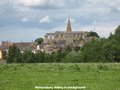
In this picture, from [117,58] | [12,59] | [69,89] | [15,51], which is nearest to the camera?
[69,89]

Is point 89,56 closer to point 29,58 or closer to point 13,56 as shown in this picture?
point 29,58

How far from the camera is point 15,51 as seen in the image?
5037 inches

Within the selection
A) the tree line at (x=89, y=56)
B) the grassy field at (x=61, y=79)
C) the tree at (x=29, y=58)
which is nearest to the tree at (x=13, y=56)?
the tree line at (x=89, y=56)

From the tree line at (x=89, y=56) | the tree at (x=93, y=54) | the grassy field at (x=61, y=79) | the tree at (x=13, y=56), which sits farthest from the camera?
the tree at (x=13, y=56)

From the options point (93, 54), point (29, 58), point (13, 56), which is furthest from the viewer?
point (13, 56)

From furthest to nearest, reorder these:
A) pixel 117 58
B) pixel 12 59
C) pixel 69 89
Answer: pixel 12 59 < pixel 117 58 < pixel 69 89

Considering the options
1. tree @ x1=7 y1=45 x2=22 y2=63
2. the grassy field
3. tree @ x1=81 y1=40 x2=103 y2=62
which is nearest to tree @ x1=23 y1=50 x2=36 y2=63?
tree @ x1=7 y1=45 x2=22 y2=63

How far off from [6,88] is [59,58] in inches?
3972

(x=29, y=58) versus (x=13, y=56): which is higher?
(x=13, y=56)

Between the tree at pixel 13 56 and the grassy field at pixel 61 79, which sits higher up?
the tree at pixel 13 56

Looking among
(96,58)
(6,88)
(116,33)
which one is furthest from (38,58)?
(6,88)

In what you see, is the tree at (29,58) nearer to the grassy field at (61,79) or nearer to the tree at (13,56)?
the tree at (13,56)

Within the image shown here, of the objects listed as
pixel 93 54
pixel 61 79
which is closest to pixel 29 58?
pixel 93 54

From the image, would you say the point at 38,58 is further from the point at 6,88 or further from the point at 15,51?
the point at 6,88
